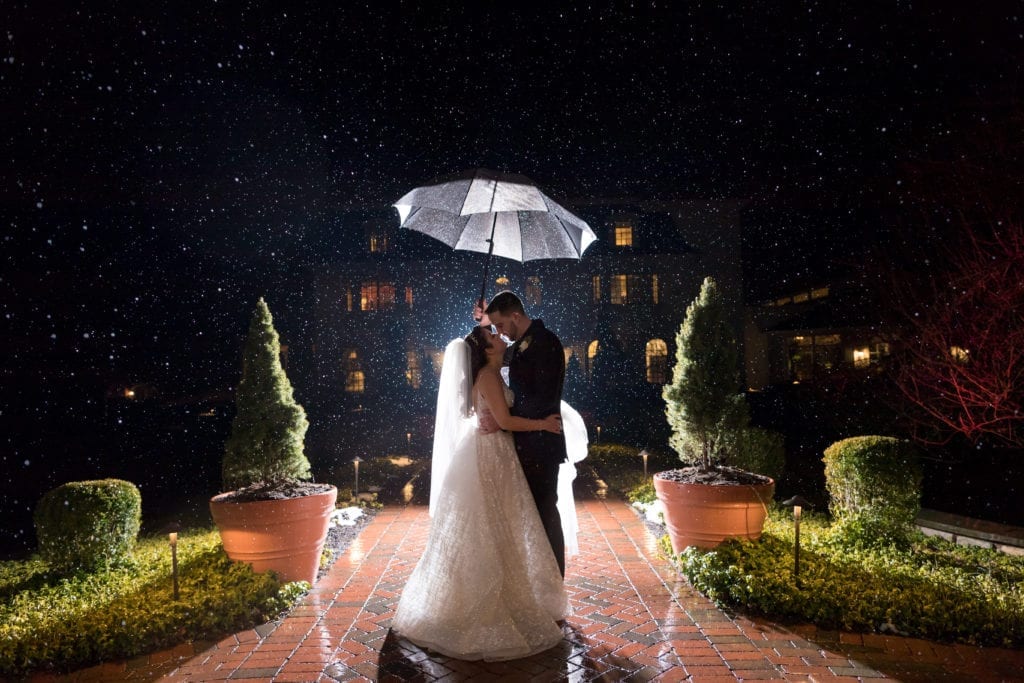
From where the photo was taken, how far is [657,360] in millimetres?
28281

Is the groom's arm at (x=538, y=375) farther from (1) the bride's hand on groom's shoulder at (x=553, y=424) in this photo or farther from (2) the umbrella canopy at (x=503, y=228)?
(2) the umbrella canopy at (x=503, y=228)

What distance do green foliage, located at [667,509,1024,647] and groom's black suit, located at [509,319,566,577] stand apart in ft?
4.71

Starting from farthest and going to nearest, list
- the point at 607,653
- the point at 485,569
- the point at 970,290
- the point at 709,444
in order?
the point at 970,290 → the point at 709,444 → the point at 485,569 → the point at 607,653

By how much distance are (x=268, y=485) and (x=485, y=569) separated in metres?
2.44

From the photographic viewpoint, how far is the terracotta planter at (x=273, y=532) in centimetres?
507

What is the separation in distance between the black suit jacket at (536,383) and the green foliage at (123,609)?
86.5 inches

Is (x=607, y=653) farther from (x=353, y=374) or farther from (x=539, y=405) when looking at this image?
(x=353, y=374)

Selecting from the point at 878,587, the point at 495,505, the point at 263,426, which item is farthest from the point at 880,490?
the point at 263,426

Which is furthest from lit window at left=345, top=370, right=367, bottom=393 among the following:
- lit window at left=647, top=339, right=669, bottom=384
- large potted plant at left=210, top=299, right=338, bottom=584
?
large potted plant at left=210, top=299, right=338, bottom=584

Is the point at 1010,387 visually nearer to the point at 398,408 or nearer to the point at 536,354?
the point at 536,354

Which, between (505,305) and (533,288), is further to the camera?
(533,288)

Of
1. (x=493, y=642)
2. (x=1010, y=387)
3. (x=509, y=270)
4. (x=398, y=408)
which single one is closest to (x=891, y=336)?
(x=1010, y=387)

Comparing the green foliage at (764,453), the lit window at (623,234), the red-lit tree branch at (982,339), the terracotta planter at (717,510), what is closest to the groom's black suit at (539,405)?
the terracotta planter at (717,510)

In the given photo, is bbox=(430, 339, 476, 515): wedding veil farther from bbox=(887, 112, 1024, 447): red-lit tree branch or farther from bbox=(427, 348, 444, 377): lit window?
bbox=(427, 348, 444, 377): lit window
